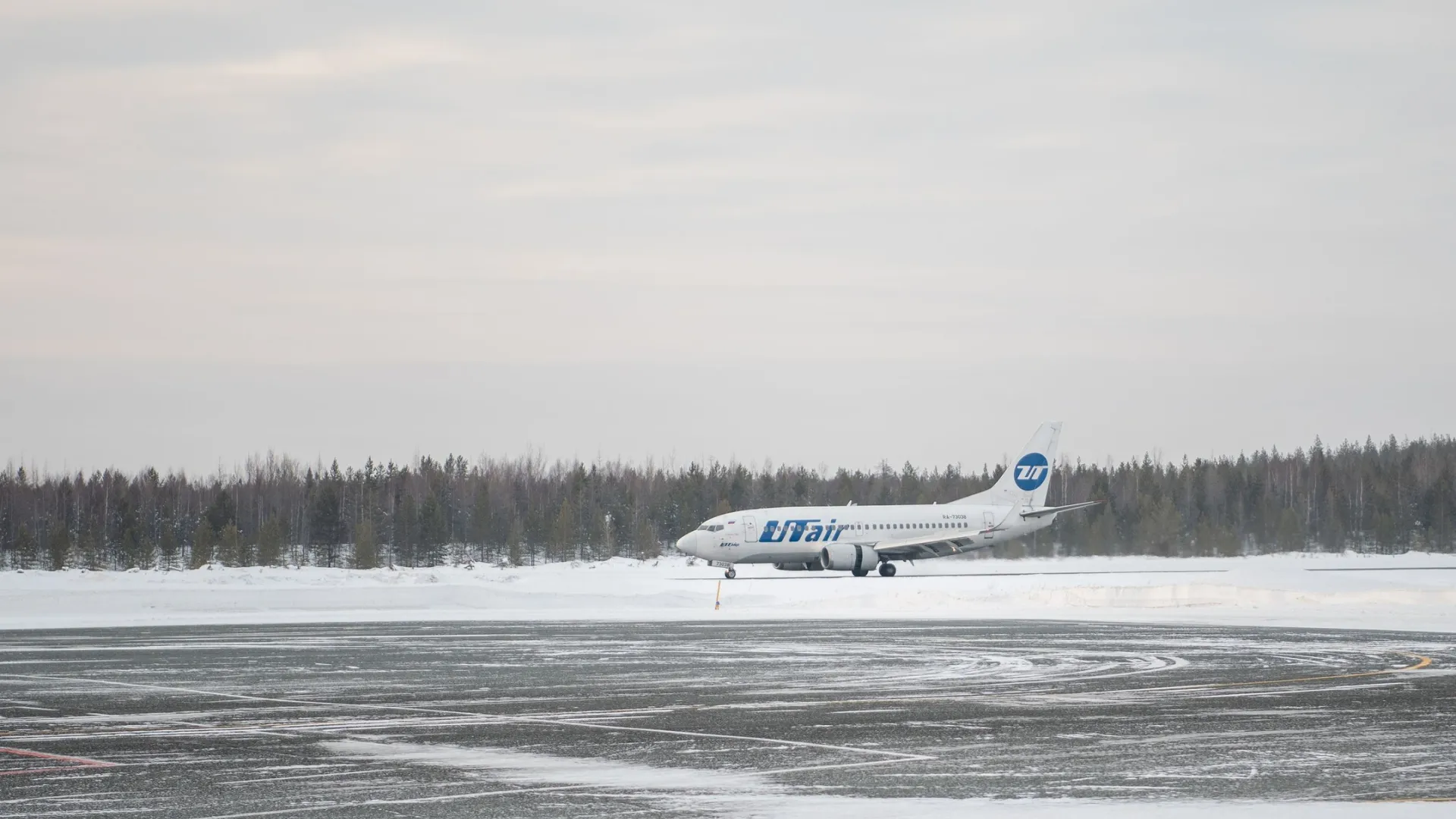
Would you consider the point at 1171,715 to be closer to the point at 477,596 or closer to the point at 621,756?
the point at 621,756

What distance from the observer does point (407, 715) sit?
1565 centimetres

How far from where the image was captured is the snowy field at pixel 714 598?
120 feet

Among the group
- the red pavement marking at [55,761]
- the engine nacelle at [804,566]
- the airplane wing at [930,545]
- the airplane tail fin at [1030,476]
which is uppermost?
the airplane tail fin at [1030,476]

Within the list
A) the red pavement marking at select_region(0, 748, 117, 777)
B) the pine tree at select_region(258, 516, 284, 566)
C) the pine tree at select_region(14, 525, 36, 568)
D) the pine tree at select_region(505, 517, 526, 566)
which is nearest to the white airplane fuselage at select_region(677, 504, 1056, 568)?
the pine tree at select_region(258, 516, 284, 566)

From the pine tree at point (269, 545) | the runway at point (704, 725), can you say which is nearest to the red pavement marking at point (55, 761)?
the runway at point (704, 725)

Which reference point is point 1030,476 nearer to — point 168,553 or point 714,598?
point 714,598

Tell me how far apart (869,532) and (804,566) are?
132 inches

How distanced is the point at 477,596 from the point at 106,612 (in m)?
10.8

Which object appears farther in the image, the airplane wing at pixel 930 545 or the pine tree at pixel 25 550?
the pine tree at pixel 25 550

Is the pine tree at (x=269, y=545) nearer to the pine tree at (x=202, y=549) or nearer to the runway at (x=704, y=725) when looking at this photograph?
the pine tree at (x=202, y=549)

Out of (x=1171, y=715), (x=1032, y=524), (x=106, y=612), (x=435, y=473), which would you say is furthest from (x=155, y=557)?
(x=1171, y=715)

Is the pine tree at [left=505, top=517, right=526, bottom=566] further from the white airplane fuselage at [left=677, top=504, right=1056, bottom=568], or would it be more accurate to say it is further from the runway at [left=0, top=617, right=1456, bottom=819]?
the runway at [left=0, top=617, right=1456, bottom=819]

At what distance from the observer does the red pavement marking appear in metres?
11.5

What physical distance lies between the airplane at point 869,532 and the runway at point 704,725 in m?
37.8
